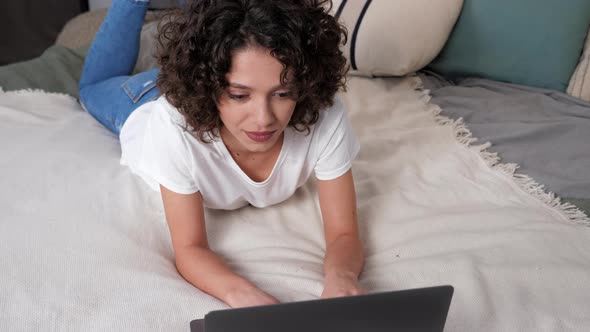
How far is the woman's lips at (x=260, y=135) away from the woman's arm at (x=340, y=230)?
216 mm

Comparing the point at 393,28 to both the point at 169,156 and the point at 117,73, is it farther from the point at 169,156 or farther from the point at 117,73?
the point at 169,156

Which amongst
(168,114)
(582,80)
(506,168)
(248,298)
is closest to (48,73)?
(168,114)

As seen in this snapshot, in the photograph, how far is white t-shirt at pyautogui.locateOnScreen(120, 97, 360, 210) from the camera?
100 cm

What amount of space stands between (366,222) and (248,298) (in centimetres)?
38

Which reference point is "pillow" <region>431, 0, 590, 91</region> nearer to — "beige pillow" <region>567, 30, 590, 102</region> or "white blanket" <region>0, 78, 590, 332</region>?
"beige pillow" <region>567, 30, 590, 102</region>

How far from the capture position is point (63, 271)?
3.16 ft

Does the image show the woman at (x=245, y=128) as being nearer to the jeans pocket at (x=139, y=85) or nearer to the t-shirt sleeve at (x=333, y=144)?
the t-shirt sleeve at (x=333, y=144)

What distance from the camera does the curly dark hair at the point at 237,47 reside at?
84cm

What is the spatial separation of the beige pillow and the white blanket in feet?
1.46

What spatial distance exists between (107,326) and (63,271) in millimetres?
160

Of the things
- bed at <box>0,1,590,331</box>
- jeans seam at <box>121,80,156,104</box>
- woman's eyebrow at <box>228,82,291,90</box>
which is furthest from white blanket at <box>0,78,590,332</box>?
woman's eyebrow at <box>228,82,291,90</box>

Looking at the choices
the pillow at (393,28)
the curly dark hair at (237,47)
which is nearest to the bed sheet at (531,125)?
the pillow at (393,28)

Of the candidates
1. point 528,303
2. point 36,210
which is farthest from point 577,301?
point 36,210

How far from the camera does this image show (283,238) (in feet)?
3.67
